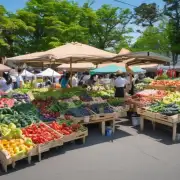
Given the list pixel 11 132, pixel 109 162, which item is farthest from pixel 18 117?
pixel 109 162

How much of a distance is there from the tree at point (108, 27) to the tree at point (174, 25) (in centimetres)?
643

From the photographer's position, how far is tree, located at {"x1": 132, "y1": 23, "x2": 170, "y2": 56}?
108 feet

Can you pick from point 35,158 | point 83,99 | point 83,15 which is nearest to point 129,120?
point 83,99

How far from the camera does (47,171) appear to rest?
477cm

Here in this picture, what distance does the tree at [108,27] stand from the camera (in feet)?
112

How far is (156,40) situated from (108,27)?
7554 millimetres

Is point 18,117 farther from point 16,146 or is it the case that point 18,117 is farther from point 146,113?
point 146,113

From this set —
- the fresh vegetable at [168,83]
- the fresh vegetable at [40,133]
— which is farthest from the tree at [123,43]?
the fresh vegetable at [40,133]

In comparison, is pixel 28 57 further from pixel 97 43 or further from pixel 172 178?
pixel 97 43

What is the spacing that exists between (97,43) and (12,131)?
31.5m

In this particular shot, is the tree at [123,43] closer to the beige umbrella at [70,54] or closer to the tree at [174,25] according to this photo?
the tree at [174,25]

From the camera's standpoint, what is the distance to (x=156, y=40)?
3316cm

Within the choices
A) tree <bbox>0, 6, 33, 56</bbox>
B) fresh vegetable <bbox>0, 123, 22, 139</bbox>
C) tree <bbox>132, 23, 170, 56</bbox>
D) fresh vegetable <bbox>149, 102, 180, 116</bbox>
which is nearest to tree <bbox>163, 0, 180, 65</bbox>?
tree <bbox>132, 23, 170, 56</bbox>

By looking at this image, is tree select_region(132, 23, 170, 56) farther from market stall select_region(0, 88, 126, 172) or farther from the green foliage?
market stall select_region(0, 88, 126, 172)
